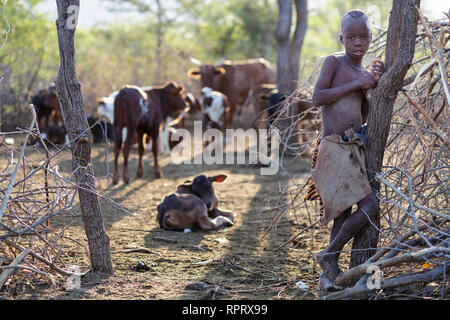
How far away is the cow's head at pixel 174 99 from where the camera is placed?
34.6ft

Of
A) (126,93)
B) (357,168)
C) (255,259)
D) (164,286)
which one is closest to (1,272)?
(164,286)

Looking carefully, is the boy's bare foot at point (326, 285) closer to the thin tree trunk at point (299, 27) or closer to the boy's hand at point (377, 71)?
the boy's hand at point (377, 71)

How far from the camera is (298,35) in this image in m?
11.2

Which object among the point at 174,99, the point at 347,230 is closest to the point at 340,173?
the point at 347,230

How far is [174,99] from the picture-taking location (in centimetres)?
1068

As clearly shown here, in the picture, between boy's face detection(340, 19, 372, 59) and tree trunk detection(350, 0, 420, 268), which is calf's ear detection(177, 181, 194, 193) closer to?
tree trunk detection(350, 0, 420, 268)

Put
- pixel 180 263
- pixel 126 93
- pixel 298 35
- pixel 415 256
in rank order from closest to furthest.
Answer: pixel 415 256 → pixel 180 263 → pixel 126 93 → pixel 298 35

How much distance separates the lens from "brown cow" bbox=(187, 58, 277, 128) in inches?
639

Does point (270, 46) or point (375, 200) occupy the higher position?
point (270, 46)

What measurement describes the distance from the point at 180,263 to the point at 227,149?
29.3ft

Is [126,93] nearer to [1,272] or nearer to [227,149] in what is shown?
[227,149]

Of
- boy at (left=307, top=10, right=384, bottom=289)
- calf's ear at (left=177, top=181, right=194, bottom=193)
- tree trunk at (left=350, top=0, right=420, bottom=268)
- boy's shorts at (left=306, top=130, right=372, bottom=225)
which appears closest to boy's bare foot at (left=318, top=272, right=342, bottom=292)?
boy at (left=307, top=10, right=384, bottom=289)

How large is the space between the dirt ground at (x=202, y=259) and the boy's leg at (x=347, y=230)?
8.4 inches

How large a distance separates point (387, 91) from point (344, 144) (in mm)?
453
